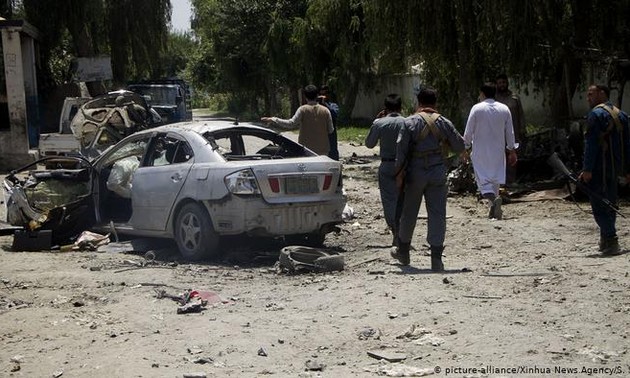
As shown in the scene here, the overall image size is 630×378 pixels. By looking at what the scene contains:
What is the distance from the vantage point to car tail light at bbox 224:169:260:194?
368 inches

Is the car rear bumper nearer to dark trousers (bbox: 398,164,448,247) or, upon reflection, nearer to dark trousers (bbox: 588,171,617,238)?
dark trousers (bbox: 398,164,448,247)

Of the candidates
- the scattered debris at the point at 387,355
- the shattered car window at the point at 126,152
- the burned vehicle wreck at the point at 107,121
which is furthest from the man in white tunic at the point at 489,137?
the burned vehicle wreck at the point at 107,121

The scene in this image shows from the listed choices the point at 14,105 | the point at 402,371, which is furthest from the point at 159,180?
the point at 14,105

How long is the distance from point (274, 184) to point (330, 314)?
2587 millimetres

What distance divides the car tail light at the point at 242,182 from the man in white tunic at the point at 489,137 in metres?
3.26

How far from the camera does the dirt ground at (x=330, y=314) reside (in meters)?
5.92

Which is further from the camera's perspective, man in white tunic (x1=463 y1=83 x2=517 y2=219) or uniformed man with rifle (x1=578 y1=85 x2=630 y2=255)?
man in white tunic (x1=463 y1=83 x2=517 y2=219)

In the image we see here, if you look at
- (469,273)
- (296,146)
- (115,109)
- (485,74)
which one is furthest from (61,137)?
(469,273)

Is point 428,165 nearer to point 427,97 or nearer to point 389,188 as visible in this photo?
point 427,97

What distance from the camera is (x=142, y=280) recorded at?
9.02 m

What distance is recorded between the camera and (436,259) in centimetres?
870

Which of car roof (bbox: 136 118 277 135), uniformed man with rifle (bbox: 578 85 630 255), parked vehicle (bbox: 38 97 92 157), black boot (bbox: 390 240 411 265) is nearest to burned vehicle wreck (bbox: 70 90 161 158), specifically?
parked vehicle (bbox: 38 97 92 157)

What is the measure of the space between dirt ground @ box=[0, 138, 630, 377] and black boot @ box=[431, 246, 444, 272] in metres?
0.11

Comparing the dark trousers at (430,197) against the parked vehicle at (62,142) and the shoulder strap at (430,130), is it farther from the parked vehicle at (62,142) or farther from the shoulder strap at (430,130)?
the parked vehicle at (62,142)
